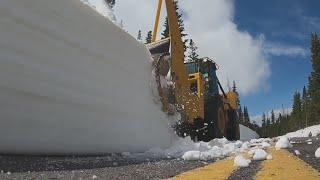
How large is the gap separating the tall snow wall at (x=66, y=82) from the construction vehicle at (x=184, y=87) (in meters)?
1.56

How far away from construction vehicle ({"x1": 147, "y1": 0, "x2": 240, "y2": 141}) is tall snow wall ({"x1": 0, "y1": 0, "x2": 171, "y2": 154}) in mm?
1557

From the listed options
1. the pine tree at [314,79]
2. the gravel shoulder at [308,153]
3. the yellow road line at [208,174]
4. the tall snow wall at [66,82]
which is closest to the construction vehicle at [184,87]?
the tall snow wall at [66,82]

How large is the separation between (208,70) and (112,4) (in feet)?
21.8

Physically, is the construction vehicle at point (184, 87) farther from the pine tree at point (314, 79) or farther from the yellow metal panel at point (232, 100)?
the pine tree at point (314, 79)

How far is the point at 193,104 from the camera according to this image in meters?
10.9

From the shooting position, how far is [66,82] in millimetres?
5750

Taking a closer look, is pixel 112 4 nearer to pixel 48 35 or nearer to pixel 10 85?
pixel 48 35

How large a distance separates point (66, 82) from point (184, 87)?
498cm

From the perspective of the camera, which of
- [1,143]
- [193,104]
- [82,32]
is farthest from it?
[193,104]

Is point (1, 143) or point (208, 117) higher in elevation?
point (208, 117)

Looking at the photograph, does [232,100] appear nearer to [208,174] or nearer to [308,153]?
[308,153]

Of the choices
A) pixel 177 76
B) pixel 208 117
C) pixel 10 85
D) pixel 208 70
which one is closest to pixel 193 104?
pixel 177 76

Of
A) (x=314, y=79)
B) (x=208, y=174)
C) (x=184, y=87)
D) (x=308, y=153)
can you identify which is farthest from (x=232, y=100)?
(x=314, y=79)

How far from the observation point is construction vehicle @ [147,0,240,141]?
379 inches
